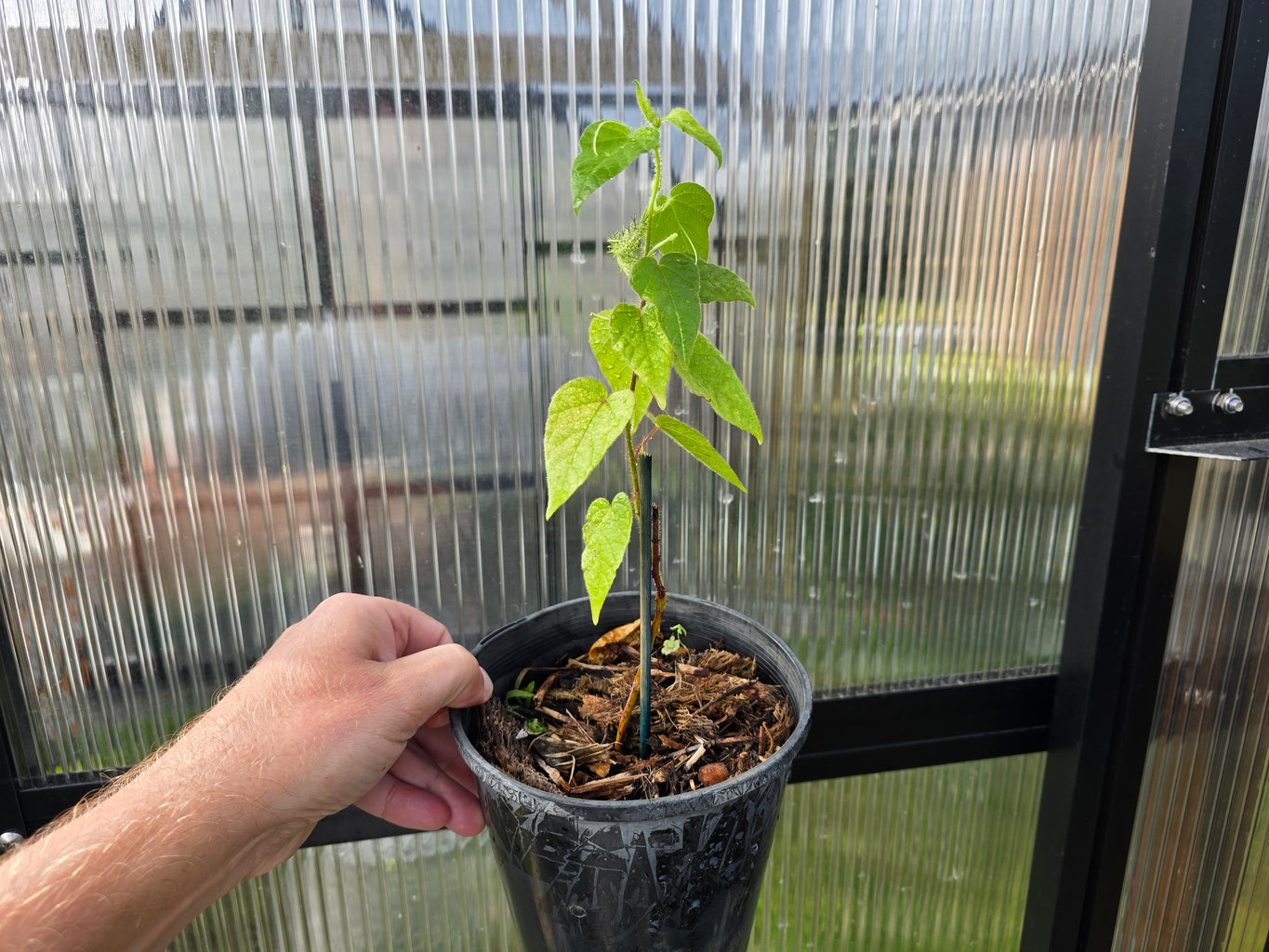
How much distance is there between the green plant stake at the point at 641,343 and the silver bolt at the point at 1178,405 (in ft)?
2.09

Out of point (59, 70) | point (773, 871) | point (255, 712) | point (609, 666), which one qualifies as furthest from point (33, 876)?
point (773, 871)

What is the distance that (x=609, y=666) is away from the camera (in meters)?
0.68

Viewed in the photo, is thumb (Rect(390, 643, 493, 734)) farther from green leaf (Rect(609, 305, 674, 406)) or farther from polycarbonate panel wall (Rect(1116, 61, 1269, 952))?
polycarbonate panel wall (Rect(1116, 61, 1269, 952))

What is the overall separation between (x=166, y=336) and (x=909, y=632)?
88 centimetres

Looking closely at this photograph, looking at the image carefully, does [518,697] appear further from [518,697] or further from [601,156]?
[601,156]

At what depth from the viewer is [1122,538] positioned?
910mm

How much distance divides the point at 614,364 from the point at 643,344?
0.06m

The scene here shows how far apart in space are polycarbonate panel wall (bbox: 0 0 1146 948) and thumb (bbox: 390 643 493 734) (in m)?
0.25

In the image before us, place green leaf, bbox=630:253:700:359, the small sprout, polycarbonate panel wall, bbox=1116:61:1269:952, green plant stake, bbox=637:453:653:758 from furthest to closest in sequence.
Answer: polycarbonate panel wall, bbox=1116:61:1269:952 < the small sprout < green plant stake, bbox=637:453:653:758 < green leaf, bbox=630:253:700:359

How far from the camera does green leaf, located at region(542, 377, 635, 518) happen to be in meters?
0.45

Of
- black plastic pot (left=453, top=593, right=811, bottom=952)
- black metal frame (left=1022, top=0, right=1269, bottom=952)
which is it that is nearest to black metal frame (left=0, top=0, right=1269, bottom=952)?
black metal frame (left=1022, top=0, right=1269, bottom=952)

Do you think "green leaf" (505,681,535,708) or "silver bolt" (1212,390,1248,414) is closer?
"green leaf" (505,681,535,708)

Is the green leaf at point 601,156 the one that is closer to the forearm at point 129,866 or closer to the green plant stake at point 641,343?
the green plant stake at point 641,343

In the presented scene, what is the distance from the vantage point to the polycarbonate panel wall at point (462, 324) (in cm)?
70
